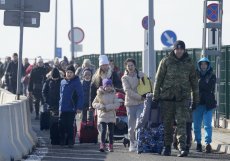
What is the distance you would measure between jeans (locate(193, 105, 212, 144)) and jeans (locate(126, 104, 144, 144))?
1190mm

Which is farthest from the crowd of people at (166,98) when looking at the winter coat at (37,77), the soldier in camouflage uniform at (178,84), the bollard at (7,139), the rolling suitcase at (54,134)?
the winter coat at (37,77)

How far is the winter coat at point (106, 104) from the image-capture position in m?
20.9

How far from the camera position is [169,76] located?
19859 millimetres

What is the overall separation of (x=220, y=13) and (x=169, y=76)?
7151 millimetres

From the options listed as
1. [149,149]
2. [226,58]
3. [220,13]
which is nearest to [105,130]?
[149,149]

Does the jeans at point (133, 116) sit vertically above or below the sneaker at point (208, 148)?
above

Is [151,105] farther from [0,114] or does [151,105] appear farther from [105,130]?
[0,114]

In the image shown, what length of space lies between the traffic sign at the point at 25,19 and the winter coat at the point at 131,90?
371cm

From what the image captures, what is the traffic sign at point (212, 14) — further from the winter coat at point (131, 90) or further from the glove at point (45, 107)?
the winter coat at point (131, 90)

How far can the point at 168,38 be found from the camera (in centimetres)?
3538

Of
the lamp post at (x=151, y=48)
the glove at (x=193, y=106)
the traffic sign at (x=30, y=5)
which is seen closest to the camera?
the glove at (x=193, y=106)

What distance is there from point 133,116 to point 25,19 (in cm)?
445

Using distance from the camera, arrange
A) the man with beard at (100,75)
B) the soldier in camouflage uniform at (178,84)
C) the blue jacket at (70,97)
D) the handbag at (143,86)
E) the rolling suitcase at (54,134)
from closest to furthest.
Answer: the soldier in camouflage uniform at (178,84) < the handbag at (143,86) < the man with beard at (100,75) < the blue jacket at (70,97) < the rolling suitcase at (54,134)

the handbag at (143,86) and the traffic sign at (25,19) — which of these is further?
the traffic sign at (25,19)
